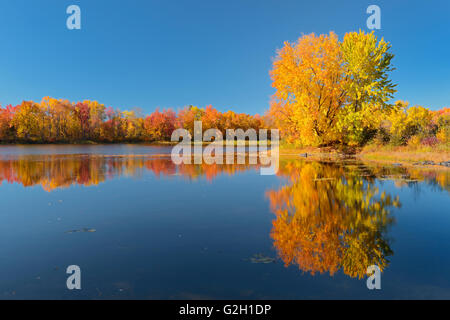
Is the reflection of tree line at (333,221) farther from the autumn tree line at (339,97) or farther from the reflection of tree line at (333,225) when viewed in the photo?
the autumn tree line at (339,97)

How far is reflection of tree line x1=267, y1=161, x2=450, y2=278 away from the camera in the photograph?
5.50 m

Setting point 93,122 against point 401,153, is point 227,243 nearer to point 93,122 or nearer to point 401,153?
point 401,153

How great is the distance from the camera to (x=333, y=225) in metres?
7.48

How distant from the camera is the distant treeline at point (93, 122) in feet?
286

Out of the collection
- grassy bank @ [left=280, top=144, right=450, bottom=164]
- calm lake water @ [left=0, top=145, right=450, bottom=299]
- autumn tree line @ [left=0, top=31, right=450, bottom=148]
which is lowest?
calm lake water @ [left=0, top=145, right=450, bottom=299]

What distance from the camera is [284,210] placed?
901 centimetres

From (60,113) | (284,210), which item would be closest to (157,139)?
(60,113)

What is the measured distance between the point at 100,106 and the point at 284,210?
107m

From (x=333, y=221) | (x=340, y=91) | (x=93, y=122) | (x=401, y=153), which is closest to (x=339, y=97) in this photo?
(x=340, y=91)

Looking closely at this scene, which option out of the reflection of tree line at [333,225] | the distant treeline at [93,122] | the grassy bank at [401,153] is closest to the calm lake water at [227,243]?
the reflection of tree line at [333,225]

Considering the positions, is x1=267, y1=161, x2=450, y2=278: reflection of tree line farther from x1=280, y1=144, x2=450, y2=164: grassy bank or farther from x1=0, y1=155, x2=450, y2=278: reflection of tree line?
x1=280, y1=144, x2=450, y2=164: grassy bank

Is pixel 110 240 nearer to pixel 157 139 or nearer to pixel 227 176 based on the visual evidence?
pixel 227 176

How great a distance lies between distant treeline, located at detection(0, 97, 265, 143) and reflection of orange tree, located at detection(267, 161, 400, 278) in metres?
75.7

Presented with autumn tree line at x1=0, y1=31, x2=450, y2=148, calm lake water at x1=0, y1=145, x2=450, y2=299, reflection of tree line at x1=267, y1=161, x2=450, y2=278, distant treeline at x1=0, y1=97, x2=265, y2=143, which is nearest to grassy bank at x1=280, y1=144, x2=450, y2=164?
autumn tree line at x1=0, y1=31, x2=450, y2=148
